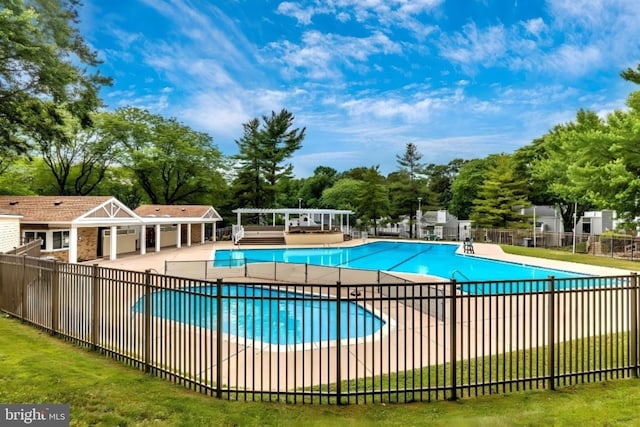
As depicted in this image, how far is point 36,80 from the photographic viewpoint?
1315 centimetres

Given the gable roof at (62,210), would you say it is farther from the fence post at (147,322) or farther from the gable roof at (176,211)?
the fence post at (147,322)

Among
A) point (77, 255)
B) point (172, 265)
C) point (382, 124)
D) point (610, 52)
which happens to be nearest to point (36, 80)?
point (172, 265)

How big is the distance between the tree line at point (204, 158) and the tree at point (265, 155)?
126 millimetres

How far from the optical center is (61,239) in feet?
63.4

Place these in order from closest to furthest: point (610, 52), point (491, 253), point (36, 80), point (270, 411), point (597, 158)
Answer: point (270, 411) < point (36, 80) < point (597, 158) < point (610, 52) < point (491, 253)

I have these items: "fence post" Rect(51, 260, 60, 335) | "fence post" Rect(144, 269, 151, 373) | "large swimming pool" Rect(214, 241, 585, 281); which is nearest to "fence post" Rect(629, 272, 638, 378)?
"fence post" Rect(144, 269, 151, 373)

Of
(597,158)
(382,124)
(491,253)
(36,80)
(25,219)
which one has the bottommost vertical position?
(491,253)

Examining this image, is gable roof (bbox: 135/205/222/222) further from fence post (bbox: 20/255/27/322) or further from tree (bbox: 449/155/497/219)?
tree (bbox: 449/155/497/219)

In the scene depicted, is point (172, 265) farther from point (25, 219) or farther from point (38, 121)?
point (25, 219)

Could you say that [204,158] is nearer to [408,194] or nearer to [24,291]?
[408,194]

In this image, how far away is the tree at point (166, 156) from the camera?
35500 mm

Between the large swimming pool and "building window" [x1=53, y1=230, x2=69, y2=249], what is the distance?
7.96m

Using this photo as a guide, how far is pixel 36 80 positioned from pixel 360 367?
14.5 meters

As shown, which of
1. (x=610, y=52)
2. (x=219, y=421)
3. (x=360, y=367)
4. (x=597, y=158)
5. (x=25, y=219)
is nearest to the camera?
(x=219, y=421)
